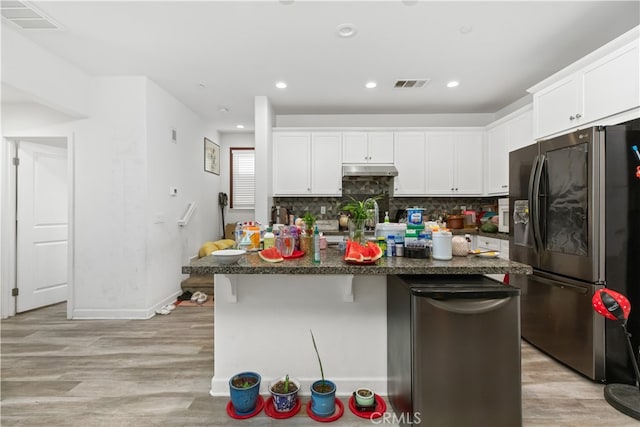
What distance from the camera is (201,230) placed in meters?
4.95

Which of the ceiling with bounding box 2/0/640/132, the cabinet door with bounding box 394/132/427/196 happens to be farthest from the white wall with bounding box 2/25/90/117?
the cabinet door with bounding box 394/132/427/196

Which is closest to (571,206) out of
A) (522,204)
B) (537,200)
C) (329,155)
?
(537,200)

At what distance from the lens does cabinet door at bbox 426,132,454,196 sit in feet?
14.3

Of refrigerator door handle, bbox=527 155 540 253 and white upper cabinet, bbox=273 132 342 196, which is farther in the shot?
white upper cabinet, bbox=273 132 342 196

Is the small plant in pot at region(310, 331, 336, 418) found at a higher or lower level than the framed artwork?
lower

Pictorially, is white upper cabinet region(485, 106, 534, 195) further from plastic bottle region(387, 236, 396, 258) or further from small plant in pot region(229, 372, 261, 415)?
small plant in pot region(229, 372, 261, 415)

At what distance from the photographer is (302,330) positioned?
192 cm

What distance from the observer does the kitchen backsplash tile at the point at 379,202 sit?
4645mm

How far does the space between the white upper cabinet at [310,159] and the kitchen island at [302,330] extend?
2624mm

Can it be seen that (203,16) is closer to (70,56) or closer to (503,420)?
(70,56)

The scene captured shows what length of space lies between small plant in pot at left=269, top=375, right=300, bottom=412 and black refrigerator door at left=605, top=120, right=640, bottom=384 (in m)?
2.16

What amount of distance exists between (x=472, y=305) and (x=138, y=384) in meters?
2.24

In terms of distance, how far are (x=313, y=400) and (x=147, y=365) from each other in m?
1.45

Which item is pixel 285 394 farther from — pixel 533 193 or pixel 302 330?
pixel 533 193
